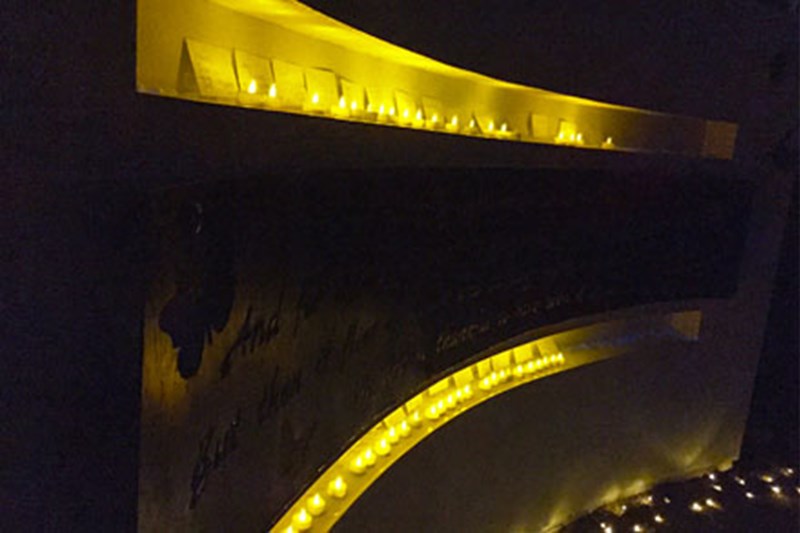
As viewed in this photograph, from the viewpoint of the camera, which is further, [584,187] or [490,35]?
[584,187]

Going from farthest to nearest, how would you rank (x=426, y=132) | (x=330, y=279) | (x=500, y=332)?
1. (x=500, y=332)
2. (x=426, y=132)
3. (x=330, y=279)

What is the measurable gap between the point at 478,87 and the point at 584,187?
721mm

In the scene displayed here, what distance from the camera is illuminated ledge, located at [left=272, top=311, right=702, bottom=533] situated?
2.32m

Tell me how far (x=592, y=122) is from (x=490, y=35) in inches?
83.3

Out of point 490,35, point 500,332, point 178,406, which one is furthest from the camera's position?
point 500,332

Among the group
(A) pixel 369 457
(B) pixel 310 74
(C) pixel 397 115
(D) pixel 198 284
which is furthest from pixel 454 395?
(D) pixel 198 284

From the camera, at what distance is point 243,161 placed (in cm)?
151

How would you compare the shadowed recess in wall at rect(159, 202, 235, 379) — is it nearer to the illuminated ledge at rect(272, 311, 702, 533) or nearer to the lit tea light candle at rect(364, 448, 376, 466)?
the illuminated ledge at rect(272, 311, 702, 533)

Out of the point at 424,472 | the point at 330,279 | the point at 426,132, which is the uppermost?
the point at 426,132

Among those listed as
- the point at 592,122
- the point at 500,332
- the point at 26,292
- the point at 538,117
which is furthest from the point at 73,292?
the point at 592,122

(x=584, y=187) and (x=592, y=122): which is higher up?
(x=592, y=122)

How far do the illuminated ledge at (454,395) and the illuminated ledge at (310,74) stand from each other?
107 centimetres

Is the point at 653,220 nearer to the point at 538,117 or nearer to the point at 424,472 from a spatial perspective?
the point at 538,117

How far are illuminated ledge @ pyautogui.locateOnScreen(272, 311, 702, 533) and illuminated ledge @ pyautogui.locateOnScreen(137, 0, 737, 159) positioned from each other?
1066 mm
